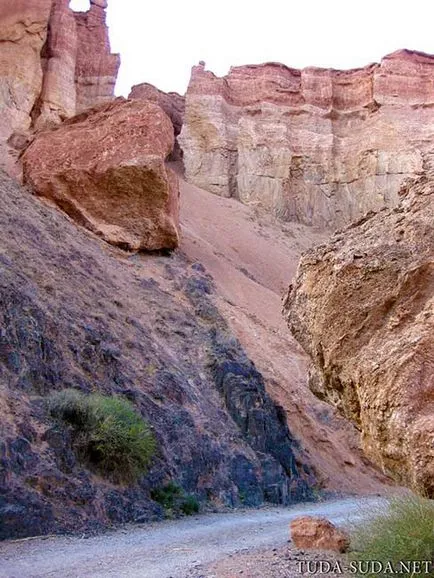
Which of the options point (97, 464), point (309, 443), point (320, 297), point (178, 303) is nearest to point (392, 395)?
point (320, 297)

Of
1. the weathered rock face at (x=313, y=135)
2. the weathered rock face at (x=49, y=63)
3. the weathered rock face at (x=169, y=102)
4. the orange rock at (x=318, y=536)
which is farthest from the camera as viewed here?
the weathered rock face at (x=169, y=102)

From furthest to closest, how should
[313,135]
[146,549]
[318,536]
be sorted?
[313,135]
[146,549]
[318,536]

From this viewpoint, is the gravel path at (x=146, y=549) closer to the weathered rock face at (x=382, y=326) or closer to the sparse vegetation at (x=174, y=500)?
the sparse vegetation at (x=174, y=500)

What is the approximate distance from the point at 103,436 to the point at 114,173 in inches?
503

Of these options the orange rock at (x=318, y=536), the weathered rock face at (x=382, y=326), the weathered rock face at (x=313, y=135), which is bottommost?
the orange rock at (x=318, y=536)

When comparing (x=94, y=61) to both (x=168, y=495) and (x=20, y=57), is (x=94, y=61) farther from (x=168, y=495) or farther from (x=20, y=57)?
(x=168, y=495)

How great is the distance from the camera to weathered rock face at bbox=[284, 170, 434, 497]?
4559 mm

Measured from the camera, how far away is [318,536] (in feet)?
22.9

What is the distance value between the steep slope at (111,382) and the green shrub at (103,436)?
0.23 meters

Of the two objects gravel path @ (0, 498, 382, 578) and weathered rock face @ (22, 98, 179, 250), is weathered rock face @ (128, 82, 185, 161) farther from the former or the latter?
gravel path @ (0, 498, 382, 578)

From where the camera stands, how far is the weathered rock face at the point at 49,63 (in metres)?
39.8

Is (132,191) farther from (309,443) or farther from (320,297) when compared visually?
(320,297)

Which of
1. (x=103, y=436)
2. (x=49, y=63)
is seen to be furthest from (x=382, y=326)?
(x=49, y=63)

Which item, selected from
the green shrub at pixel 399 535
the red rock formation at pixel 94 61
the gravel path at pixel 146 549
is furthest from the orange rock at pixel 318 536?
the red rock formation at pixel 94 61
